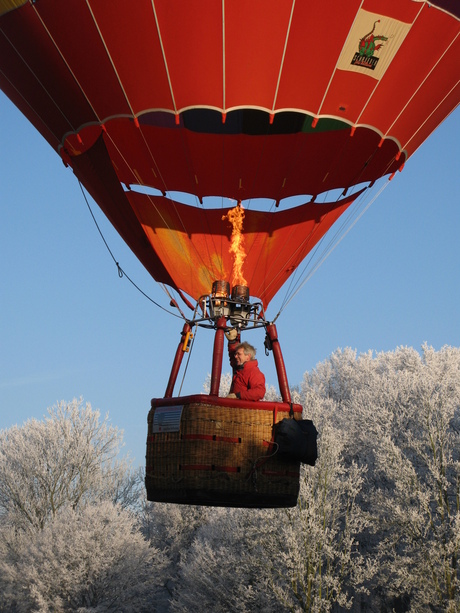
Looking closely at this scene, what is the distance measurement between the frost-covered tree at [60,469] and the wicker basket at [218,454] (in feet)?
72.6

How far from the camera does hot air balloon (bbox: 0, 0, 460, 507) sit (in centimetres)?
786

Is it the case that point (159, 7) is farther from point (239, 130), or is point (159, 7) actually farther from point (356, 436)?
point (356, 436)

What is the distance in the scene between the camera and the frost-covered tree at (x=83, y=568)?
2448 cm

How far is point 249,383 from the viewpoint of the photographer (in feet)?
26.3

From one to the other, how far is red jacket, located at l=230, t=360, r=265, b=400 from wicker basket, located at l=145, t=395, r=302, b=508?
7.9 inches

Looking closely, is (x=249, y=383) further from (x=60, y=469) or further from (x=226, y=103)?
(x=60, y=469)

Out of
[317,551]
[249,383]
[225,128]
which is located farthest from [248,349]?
[317,551]

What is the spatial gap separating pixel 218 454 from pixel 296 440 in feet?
2.68

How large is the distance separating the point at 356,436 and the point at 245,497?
820 inches

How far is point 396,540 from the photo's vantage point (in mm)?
20438

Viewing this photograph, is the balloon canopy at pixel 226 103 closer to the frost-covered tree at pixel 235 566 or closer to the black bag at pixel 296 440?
the black bag at pixel 296 440

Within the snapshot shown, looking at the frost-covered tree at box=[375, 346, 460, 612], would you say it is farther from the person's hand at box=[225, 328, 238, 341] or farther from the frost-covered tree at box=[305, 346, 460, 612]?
the person's hand at box=[225, 328, 238, 341]

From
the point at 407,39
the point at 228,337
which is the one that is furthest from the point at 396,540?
the point at 407,39

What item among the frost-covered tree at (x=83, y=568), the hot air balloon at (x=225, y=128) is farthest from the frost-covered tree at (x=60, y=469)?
the hot air balloon at (x=225, y=128)
